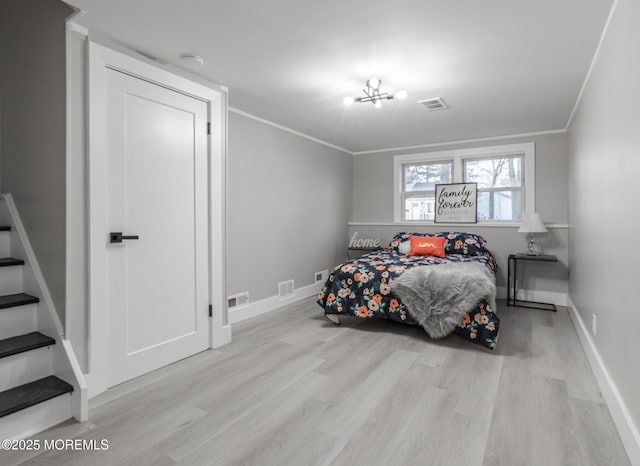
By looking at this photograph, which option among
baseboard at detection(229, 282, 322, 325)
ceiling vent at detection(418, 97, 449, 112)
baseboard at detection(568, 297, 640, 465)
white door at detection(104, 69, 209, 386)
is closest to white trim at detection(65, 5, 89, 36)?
white door at detection(104, 69, 209, 386)

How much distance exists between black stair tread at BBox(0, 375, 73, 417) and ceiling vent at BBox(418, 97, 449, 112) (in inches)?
137

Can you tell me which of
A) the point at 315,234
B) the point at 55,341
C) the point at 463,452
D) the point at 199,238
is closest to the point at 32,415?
the point at 55,341

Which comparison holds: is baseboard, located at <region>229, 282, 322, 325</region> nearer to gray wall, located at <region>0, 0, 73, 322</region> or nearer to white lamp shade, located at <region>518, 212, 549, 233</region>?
gray wall, located at <region>0, 0, 73, 322</region>

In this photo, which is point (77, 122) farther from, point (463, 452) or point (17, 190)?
point (463, 452)

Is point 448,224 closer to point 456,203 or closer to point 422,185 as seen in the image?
point 456,203

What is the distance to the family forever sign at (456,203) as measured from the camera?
5.02 meters

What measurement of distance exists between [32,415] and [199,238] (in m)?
1.48

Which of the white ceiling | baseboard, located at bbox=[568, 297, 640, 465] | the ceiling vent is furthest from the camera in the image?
the ceiling vent

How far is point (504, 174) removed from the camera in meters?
4.89

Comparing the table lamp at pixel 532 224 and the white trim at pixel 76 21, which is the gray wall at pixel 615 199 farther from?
the white trim at pixel 76 21

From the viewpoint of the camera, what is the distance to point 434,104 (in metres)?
3.51

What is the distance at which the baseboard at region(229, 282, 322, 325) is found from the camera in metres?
3.71

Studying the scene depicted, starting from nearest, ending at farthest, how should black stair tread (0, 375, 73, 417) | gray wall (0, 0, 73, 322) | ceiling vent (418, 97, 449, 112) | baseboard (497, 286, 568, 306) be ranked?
black stair tread (0, 375, 73, 417)
gray wall (0, 0, 73, 322)
ceiling vent (418, 97, 449, 112)
baseboard (497, 286, 568, 306)

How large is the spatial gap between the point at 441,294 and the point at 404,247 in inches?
65.9
